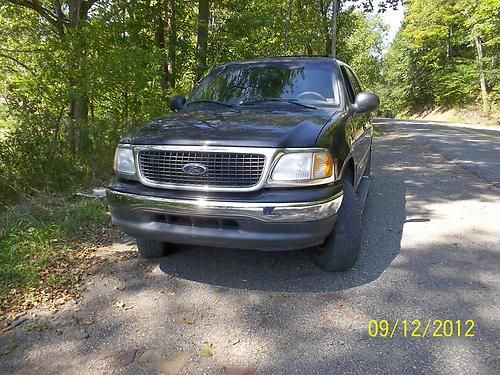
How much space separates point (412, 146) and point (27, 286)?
33.7 ft

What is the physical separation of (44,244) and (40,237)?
12 centimetres

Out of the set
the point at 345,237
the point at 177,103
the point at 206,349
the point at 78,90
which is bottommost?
the point at 206,349

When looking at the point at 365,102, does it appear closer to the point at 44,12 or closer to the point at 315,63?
the point at 315,63

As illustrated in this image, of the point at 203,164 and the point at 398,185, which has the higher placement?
the point at 203,164

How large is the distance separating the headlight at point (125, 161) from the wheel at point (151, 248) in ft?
2.20

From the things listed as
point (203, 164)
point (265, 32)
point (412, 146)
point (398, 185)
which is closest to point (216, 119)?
point (203, 164)

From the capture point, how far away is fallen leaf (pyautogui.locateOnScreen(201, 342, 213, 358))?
A: 2.23m

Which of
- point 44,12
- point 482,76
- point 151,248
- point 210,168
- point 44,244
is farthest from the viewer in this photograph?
point 482,76

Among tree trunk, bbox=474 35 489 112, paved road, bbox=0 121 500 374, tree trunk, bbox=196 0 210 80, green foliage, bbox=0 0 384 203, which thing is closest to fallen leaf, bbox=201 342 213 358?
paved road, bbox=0 121 500 374

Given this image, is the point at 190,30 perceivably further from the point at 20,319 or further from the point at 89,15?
the point at 20,319

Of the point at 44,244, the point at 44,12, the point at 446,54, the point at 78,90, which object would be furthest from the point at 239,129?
the point at 446,54

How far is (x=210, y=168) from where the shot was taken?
264cm

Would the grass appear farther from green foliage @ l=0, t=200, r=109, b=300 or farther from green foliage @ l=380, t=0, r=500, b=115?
green foliage @ l=380, t=0, r=500, b=115

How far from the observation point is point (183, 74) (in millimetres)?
10688
